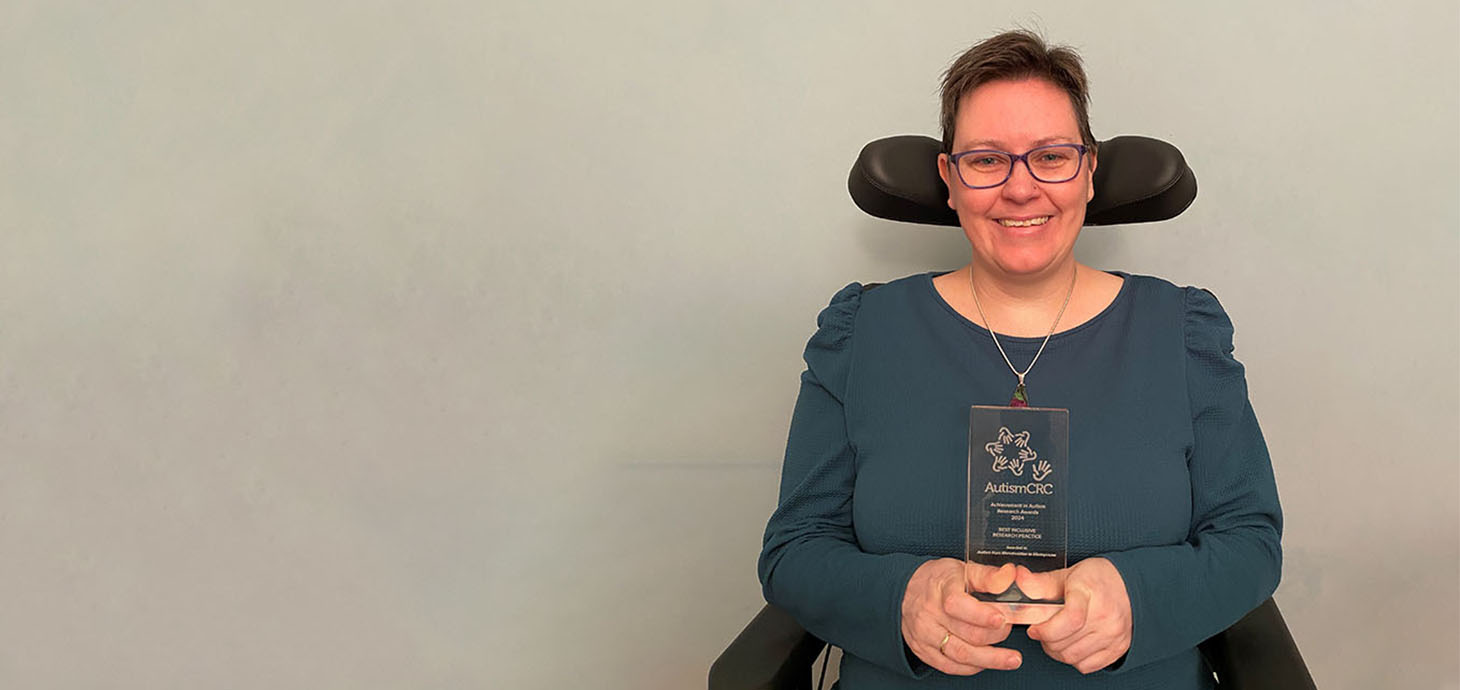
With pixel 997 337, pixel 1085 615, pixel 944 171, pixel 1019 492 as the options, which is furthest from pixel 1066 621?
pixel 944 171

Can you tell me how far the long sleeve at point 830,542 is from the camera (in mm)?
1522

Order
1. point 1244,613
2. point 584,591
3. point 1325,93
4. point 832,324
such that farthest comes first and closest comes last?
point 584,591, point 1325,93, point 832,324, point 1244,613

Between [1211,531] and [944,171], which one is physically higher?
[944,171]

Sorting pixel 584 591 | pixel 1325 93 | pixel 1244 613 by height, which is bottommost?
pixel 584 591

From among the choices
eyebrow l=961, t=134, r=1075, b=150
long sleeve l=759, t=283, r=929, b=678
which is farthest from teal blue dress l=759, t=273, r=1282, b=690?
eyebrow l=961, t=134, r=1075, b=150

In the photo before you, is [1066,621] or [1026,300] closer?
[1066,621]

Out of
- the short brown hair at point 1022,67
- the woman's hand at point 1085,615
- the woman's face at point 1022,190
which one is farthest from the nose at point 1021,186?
the woman's hand at point 1085,615

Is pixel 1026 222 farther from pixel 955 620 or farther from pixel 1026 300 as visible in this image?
pixel 955 620

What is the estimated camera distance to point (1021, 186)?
1575 millimetres

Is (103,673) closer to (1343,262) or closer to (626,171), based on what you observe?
(626,171)

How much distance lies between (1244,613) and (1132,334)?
0.36 metres

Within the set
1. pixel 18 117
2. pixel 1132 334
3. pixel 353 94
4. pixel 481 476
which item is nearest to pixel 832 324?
pixel 1132 334

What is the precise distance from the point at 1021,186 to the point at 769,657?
0.65 metres

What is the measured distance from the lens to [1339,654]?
2156mm
